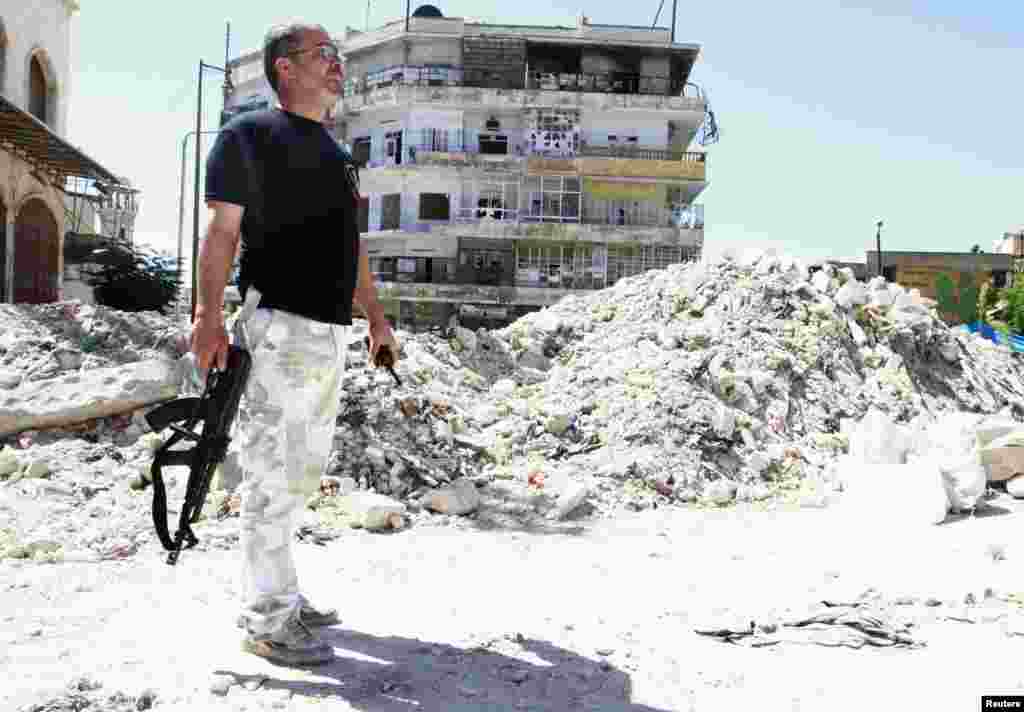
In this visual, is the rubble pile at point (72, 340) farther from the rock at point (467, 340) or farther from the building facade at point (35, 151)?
the building facade at point (35, 151)

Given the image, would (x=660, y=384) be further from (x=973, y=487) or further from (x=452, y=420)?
(x=973, y=487)

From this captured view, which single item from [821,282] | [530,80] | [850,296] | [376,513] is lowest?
[376,513]

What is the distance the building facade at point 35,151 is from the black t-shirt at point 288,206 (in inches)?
571

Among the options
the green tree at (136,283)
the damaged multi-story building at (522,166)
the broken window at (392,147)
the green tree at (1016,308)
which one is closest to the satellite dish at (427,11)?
the damaged multi-story building at (522,166)

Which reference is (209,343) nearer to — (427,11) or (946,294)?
(427,11)

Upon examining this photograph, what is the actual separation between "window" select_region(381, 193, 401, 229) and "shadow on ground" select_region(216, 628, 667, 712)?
97.6 feet

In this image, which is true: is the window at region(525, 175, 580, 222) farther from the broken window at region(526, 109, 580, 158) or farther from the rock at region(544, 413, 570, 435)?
the rock at region(544, 413, 570, 435)

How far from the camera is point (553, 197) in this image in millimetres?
32344

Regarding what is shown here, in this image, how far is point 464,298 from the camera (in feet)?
101

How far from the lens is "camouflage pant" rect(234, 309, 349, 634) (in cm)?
296

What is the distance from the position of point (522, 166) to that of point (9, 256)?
18195 millimetres

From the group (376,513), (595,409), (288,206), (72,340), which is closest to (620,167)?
(595,409)

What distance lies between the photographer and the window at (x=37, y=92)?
19.6 metres

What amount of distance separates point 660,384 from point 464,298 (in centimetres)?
2256
